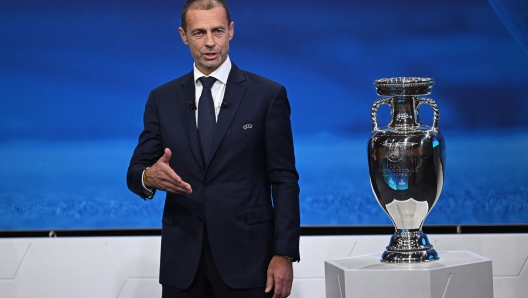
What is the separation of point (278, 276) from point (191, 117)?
1.80 feet

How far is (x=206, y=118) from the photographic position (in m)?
2.30

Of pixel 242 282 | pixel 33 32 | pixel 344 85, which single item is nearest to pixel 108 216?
pixel 33 32

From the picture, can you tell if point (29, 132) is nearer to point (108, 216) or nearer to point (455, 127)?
point (108, 216)

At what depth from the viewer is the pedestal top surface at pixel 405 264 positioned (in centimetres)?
208

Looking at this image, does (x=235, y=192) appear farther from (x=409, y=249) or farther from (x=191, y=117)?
(x=409, y=249)

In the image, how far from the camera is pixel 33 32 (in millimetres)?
3801

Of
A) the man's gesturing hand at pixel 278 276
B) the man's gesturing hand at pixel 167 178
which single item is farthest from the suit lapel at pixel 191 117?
the man's gesturing hand at pixel 278 276

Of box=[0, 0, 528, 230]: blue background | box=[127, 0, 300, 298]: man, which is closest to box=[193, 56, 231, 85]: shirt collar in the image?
box=[127, 0, 300, 298]: man

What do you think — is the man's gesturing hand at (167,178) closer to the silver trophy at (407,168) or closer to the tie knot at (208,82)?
the tie knot at (208,82)

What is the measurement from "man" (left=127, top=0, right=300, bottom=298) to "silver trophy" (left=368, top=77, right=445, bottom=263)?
0.28 meters

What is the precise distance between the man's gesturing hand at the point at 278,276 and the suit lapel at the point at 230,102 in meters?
0.36

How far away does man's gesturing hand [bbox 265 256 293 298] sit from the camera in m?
2.20

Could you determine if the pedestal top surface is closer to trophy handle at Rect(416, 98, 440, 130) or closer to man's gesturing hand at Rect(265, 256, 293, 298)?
man's gesturing hand at Rect(265, 256, 293, 298)

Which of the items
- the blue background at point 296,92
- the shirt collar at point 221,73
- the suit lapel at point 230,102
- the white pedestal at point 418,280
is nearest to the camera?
the white pedestal at point 418,280
